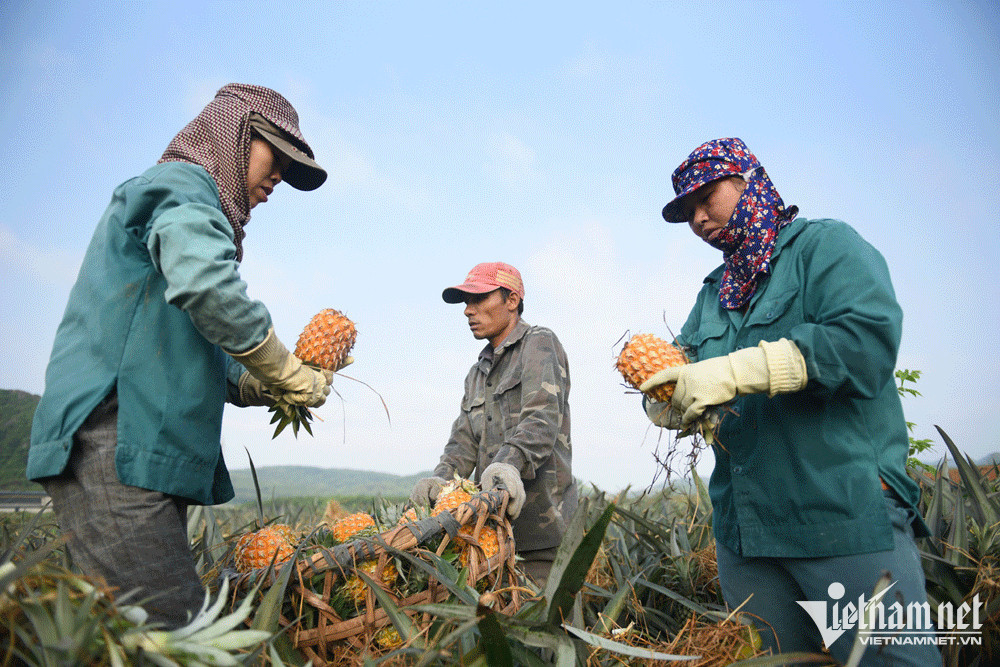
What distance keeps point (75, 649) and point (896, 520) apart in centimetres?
212

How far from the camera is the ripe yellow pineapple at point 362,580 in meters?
1.67

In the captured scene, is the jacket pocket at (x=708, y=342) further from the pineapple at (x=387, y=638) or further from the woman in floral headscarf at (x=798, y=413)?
the pineapple at (x=387, y=638)

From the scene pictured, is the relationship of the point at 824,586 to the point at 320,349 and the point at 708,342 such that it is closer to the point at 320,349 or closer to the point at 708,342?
the point at 708,342

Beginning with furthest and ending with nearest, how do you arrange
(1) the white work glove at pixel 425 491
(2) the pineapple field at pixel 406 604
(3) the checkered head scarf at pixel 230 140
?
(1) the white work glove at pixel 425 491 → (3) the checkered head scarf at pixel 230 140 → (2) the pineapple field at pixel 406 604

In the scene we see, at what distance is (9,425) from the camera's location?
423cm

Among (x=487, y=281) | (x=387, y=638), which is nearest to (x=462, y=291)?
(x=487, y=281)

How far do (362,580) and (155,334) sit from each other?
93cm

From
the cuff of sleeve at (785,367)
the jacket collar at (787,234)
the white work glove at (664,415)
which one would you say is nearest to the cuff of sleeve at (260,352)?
the white work glove at (664,415)

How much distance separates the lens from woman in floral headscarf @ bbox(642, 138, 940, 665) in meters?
1.81

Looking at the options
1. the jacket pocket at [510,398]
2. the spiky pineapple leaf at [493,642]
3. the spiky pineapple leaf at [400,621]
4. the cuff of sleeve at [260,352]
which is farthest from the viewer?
the jacket pocket at [510,398]

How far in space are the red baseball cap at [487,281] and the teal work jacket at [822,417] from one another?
1707mm

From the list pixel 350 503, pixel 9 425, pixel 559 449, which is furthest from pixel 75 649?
pixel 350 503

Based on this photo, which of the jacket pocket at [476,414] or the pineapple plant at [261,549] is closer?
the pineapple plant at [261,549]

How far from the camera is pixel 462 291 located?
3.64 metres
